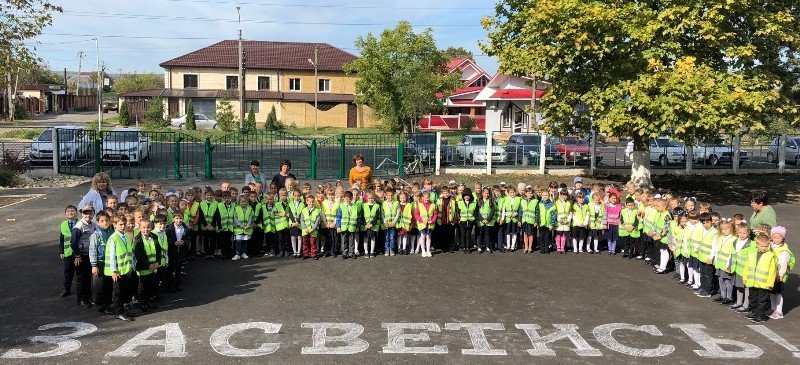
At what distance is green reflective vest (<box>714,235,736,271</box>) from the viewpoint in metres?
10.2

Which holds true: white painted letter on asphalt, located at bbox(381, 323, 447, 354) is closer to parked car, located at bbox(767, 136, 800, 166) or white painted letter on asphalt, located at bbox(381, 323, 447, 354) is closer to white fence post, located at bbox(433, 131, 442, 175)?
white fence post, located at bbox(433, 131, 442, 175)

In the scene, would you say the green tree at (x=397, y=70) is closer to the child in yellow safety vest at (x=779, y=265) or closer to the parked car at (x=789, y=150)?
the parked car at (x=789, y=150)

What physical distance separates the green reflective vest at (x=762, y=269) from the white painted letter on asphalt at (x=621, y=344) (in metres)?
1.69

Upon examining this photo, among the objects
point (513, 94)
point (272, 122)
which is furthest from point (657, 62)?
point (272, 122)

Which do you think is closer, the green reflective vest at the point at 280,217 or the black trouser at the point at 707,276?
the black trouser at the point at 707,276

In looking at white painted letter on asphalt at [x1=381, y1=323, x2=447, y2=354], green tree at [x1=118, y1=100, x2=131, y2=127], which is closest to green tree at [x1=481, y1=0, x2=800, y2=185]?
white painted letter on asphalt at [x1=381, y1=323, x2=447, y2=354]

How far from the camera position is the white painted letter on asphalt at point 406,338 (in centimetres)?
821

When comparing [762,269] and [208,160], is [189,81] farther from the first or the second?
[762,269]

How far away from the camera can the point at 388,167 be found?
85.0ft

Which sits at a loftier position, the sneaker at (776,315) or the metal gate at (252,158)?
the metal gate at (252,158)

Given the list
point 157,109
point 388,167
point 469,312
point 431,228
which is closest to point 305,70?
point 157,109

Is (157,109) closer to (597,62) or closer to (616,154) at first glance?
(616,154)

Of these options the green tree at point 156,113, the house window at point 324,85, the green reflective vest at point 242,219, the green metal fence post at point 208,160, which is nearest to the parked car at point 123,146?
the green metal fence post at point 208,160

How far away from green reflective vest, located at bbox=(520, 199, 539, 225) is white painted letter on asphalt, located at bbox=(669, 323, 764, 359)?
479cm
